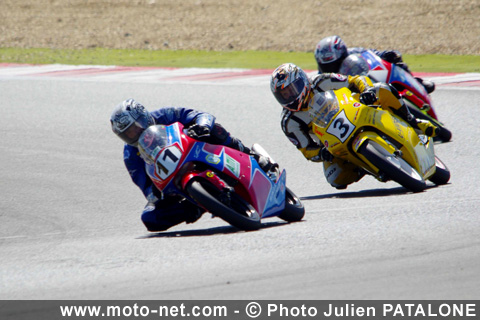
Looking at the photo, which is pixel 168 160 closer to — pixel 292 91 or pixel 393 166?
A: pixel 292 91

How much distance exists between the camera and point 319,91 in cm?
856

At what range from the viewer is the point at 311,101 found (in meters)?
8.28

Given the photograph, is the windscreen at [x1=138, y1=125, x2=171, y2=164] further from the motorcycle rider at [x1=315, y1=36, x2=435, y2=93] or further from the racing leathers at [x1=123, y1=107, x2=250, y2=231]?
the motorcycle rider at [x1=315, y1=36, x2=435, y2=93]

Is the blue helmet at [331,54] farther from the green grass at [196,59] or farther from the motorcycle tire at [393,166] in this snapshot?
the green grass at [196,59]

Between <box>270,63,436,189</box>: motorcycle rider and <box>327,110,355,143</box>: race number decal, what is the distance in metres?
0.26

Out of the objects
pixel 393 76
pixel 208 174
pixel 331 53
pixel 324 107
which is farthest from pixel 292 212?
pixel 393 76

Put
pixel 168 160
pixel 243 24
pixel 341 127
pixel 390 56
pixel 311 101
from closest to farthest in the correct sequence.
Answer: pixel 168 160
pixel 341 127
pixel 311 101
pixel 390 56
pixel 243 24

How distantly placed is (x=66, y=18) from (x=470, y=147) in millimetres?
18979

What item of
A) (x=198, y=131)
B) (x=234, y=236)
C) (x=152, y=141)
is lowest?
(x=234, y=236)

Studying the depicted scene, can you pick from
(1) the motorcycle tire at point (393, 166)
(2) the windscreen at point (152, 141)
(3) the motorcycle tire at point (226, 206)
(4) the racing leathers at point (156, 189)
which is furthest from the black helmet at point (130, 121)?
(1) the motorcycle tire at point (393, 166)

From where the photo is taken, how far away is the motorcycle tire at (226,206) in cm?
634

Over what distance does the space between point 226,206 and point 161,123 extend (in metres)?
1.25

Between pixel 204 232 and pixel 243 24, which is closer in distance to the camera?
pixel 204 232
